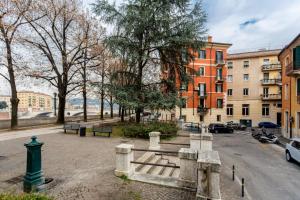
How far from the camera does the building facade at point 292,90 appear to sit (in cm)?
1997

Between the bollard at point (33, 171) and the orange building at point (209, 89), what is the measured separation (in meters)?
32.2

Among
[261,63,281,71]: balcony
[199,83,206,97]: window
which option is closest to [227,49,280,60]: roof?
[261,63,281,71]: balcony

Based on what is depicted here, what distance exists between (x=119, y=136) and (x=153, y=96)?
4.71 metres

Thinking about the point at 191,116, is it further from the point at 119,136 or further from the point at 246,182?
the point at 246,182

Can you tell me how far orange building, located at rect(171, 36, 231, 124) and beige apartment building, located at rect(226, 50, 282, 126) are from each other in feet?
17.3

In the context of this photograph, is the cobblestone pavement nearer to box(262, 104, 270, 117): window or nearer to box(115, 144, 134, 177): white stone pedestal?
box(115, 144, 134, 177): white stone pedestal

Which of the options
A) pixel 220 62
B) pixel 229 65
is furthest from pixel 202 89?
pixel 229 65

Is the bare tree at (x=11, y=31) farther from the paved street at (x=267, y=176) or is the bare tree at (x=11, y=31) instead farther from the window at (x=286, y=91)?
the window at (x=286, y=91)

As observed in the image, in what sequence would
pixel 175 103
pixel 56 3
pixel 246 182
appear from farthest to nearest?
pixel 56 3
pixel 175 103
pixel 246 182

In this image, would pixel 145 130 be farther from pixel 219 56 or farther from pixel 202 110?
pixel 219 56

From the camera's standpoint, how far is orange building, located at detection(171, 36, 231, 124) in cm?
3662

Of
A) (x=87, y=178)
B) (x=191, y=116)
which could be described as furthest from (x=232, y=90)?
(x=87, y=178)

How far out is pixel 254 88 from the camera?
39906 millimetres

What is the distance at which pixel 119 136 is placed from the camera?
1661 centimetres
